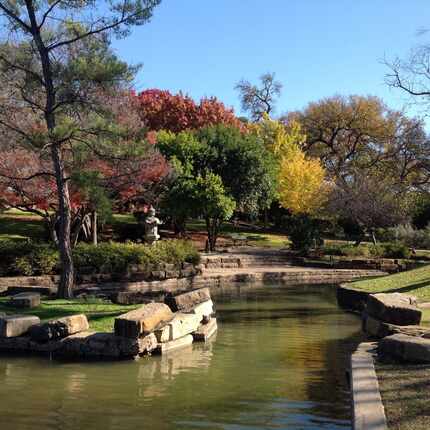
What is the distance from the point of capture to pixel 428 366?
6.92 metres

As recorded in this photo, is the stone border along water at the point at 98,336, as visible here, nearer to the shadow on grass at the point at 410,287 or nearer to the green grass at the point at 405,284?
the green grass at the point at 405,284

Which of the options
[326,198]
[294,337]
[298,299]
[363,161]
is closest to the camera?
[294,337]

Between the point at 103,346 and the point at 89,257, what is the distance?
11.6 m

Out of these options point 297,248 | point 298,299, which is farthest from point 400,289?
point 297,248

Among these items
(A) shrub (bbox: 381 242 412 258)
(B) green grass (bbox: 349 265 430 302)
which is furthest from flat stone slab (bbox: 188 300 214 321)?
(A) shrub (bbox: 381 242 412 258)

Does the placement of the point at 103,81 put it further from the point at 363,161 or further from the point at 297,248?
the point at 363,161

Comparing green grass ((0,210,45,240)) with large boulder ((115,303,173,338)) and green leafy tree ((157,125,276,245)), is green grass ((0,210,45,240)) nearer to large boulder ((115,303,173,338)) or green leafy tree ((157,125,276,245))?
green leafy tree ((157,125,276,245))

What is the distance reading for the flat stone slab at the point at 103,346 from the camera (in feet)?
31.6

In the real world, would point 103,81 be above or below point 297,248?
above

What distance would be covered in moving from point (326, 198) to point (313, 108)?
18256 millimetres

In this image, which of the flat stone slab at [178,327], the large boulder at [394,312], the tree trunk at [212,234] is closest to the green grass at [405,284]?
the large boulder at [394,312]

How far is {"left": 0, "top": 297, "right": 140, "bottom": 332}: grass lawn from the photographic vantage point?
1132 cm

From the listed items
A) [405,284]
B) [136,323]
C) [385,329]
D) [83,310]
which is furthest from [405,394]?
[405,284]

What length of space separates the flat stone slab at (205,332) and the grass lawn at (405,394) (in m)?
4.74
